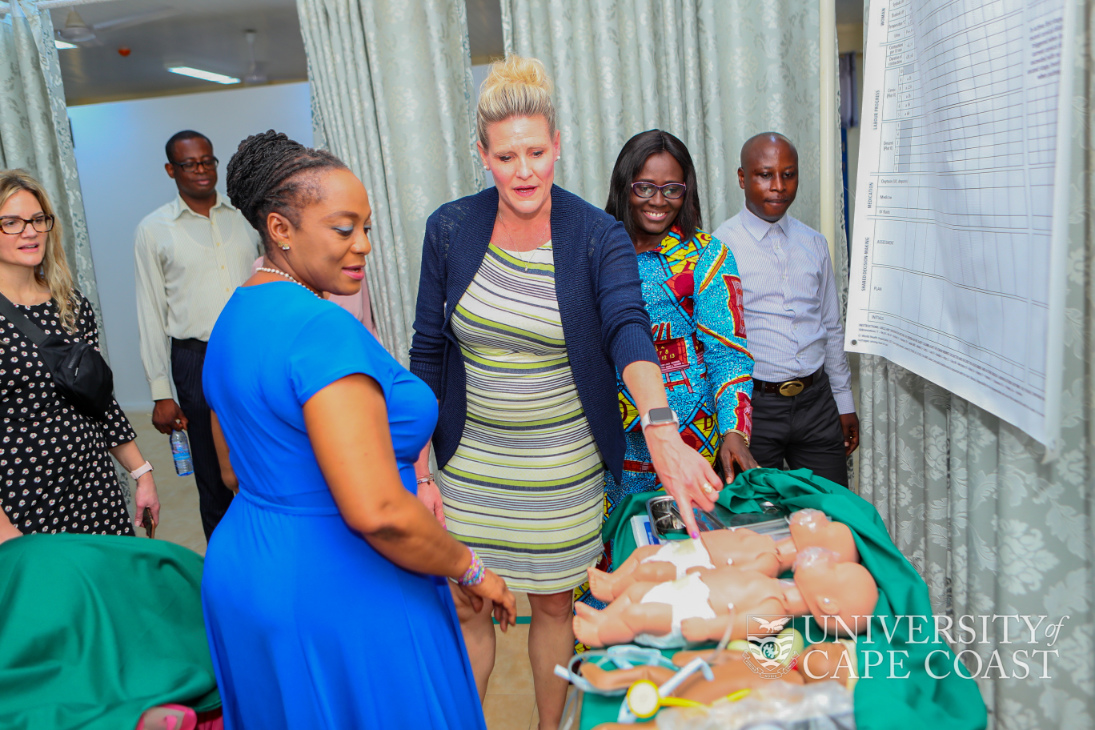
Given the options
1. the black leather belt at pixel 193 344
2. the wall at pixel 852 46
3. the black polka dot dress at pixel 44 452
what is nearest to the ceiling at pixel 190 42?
the wall at pixel 852 46

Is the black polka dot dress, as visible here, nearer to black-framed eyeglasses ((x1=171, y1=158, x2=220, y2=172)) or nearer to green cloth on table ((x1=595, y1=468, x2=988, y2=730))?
black-framed eyeglasses ((x1=171, y1=158, x2=220, y2=172))

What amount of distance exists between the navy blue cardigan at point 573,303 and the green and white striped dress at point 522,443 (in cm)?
3

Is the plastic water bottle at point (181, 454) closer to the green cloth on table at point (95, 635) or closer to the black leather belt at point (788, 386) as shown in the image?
the green cloth on table at point (95, 635)

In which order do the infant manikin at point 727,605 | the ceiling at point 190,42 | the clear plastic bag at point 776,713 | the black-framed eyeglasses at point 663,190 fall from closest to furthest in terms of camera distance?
the clear plastic bag at point 776,713, the infant manikin at point 727,605, the black-framed eyeglasses at point 663,190, the ceiling at point 190,42

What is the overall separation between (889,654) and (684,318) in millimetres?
1162

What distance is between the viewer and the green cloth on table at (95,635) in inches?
49.5

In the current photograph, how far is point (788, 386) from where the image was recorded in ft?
7.96

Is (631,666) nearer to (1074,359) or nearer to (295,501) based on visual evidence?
(295,501)

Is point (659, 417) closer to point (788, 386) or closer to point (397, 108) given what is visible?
point (788, 386)

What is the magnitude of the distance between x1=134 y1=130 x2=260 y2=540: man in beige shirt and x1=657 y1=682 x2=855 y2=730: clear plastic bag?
267cm

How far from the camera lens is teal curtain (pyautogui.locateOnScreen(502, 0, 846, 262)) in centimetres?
303

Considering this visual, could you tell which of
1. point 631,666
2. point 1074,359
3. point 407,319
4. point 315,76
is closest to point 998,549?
point 1074,359

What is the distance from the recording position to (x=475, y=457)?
190 centimetres

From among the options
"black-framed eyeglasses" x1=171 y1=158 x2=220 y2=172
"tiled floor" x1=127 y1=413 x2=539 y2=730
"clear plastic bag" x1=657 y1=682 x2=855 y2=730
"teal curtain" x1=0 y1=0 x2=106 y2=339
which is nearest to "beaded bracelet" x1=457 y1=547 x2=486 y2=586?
"clear plastic bag" x1=657 y1=682 x2=855 y2=730
